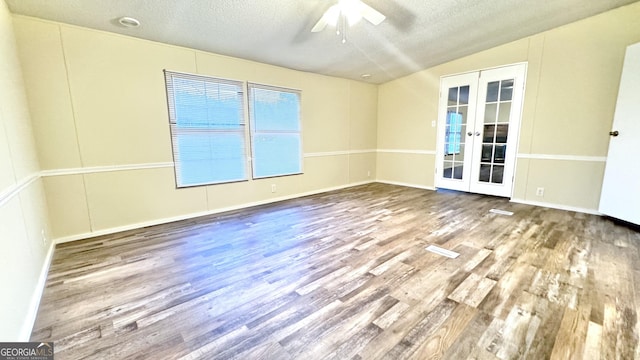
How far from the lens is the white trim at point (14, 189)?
1501 mm

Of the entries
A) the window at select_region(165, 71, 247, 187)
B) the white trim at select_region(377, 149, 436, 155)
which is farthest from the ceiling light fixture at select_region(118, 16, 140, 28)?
the white trim at select_region(377, 149, 436, 155)

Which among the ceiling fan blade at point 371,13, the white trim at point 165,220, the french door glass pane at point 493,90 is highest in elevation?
the ceiling fan blade at point 371,13

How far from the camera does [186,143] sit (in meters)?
3.61

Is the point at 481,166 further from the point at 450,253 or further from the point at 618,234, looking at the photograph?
the point at 450,253

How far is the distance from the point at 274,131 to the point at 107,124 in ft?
7.34

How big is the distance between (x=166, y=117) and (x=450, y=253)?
146 inches

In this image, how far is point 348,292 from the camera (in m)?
1.93

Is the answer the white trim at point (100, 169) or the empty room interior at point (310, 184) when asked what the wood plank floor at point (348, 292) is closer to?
the empty room interior at point (310, 184)

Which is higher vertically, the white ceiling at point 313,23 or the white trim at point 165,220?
the white ceiling at point 313,23

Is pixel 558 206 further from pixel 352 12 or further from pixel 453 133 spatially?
pixel 352 12

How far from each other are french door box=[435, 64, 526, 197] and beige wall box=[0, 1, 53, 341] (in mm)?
5702

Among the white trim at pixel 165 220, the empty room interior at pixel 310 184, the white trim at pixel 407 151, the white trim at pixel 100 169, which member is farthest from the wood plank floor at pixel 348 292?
the white trim at pixel 407 151

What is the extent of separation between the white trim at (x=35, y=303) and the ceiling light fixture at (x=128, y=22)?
2.39 m

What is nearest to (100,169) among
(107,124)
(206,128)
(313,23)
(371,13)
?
(107,124)
